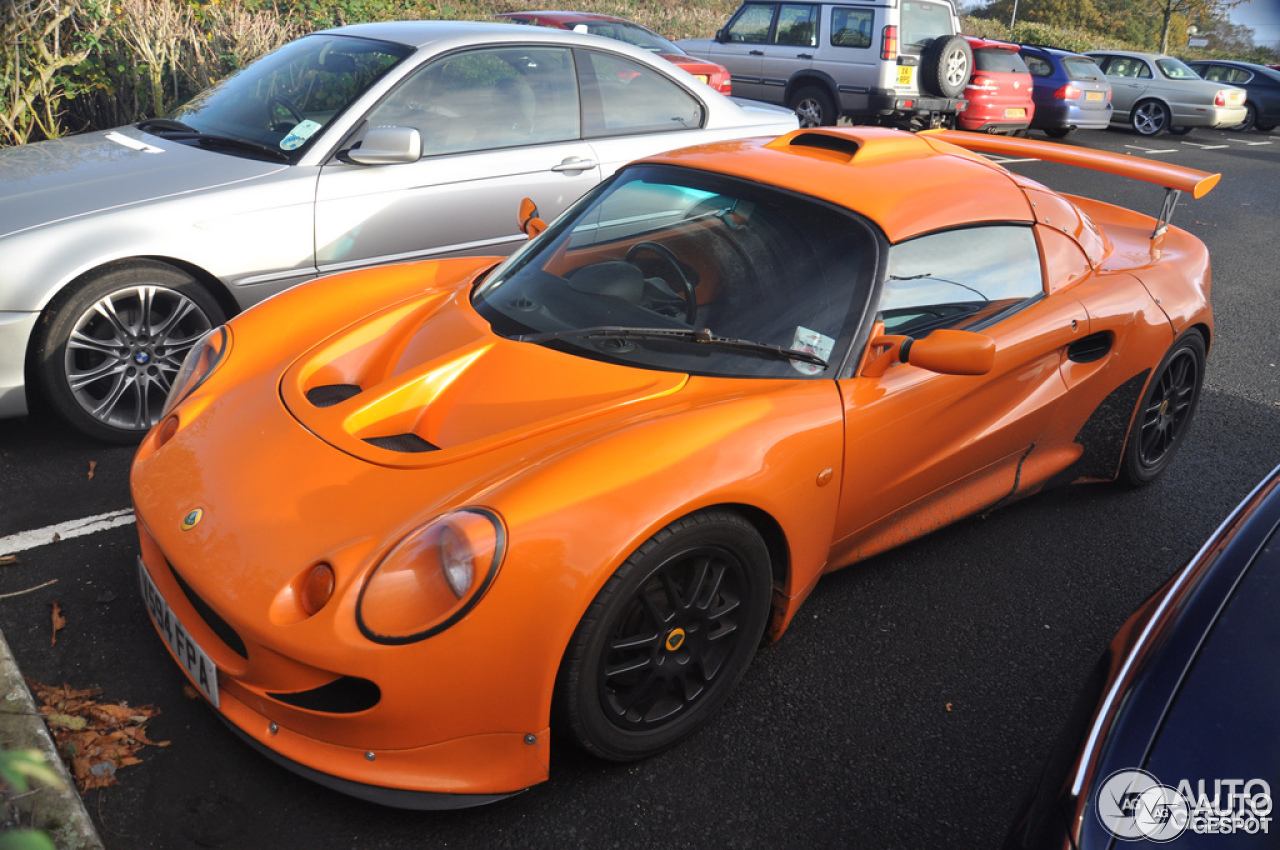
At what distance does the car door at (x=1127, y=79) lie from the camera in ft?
55.8

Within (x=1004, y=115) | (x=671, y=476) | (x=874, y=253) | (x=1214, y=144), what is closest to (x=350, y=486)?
(x=671, y=476)

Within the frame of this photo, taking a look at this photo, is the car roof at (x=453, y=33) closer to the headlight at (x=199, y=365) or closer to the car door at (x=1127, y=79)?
the headlight at (x=199, y=365)

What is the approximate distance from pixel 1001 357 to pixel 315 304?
2.14 metres

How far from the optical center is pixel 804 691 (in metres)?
2.57

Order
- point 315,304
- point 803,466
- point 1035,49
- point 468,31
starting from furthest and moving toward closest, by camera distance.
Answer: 1. point 1035,49
2. point 468,31
3. point 315,304
4. point 803,466

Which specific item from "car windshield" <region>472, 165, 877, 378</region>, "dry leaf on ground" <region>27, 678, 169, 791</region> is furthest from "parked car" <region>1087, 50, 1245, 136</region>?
"dry leaf on ground" <region>27, 678, 169, 791</region>

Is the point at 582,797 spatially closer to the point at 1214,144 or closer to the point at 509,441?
the point at 509,441

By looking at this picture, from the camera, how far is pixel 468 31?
181 inches

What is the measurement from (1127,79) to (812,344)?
17.9 m

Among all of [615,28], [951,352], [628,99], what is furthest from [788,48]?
[951,352]

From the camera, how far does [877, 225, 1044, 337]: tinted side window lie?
8.86 ft

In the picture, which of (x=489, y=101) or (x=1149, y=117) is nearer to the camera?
(x=489, y=101)

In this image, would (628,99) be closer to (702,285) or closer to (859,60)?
(702,285)

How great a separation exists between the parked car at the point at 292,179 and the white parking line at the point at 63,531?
0.55 metres
